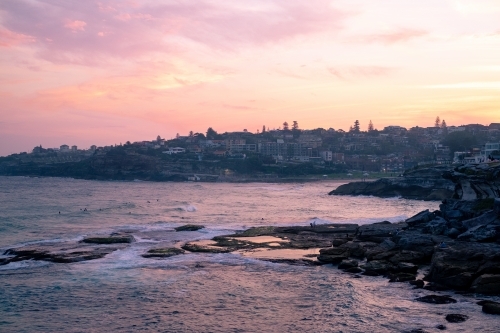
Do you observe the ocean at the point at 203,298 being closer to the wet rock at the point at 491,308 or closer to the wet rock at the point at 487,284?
the wet rock at the point at 491,308

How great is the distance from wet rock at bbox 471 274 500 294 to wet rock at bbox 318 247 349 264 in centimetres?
760

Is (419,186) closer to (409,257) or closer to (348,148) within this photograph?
(409,257)

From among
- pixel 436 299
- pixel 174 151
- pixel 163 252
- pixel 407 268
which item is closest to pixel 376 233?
pixel 407 268

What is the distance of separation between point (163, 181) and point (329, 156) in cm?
5742

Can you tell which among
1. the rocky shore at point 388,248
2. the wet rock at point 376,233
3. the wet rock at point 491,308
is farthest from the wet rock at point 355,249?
the wet rock at point 491,308

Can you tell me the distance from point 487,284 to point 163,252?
16.8 m

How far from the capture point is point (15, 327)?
16219 mm

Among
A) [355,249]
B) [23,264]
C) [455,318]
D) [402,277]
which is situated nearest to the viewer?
[455,318]

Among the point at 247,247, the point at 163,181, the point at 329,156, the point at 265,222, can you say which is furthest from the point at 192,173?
the point at 247,247

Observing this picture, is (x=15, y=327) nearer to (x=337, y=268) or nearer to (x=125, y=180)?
(x=337, y=268)

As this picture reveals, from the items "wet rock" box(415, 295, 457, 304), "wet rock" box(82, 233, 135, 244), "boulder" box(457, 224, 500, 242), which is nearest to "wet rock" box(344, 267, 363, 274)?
"wet rock" box(415, 295, 457, 304)

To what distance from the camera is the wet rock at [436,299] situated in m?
18.0

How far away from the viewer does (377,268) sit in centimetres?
2312

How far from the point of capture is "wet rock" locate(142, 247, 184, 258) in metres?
27.6
